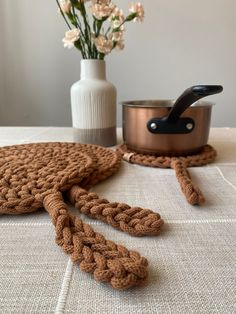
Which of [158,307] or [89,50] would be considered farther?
[89,50]

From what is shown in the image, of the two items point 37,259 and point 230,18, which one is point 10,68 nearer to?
point 230,18

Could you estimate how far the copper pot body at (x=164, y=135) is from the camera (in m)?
0.40

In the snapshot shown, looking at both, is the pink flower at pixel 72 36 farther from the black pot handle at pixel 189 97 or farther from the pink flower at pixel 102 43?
the black pot handle at pixel 189 97

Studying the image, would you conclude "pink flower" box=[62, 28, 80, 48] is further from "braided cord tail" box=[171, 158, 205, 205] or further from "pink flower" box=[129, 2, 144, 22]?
"braided cord tail" box=[171, 158, 205, 205]

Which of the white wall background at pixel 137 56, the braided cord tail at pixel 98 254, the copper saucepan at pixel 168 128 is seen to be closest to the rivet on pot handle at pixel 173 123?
the copper saucepan at pixel 168 128

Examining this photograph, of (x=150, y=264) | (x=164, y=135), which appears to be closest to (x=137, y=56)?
(x=164, y=135)

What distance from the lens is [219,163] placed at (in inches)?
17.0

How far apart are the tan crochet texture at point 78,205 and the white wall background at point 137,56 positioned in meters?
0.87

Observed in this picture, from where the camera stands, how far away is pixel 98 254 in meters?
0.19

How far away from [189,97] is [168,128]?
70 millimetres

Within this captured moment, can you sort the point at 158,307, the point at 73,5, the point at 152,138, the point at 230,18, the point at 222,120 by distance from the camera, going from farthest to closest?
the point at 222,120
the point at 230,18
the point at 73,5
the point at 152,138
the point at 158,307

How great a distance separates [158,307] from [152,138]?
29 centimetres

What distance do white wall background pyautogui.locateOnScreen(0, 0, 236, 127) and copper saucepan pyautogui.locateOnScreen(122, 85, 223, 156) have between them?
0.84m

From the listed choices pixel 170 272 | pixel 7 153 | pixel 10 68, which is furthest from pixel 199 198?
pixel 10 68
